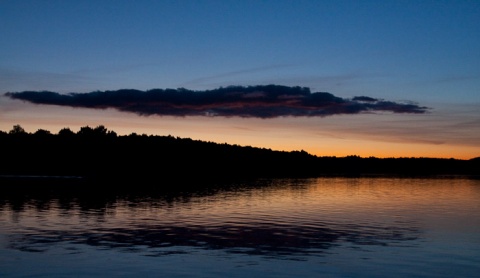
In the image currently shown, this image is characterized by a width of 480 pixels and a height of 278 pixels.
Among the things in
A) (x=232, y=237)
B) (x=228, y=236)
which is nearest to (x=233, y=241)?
(x=232, y=237)

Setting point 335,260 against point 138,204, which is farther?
point 138,204

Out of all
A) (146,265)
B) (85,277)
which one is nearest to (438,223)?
(146,265)

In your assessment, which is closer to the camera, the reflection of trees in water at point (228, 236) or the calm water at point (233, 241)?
the calm water at point (233, 241)

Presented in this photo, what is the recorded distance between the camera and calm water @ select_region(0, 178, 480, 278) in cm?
3150

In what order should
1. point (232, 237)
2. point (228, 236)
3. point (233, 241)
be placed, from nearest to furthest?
point (233, 241)
point (232, 237)
point (228, 236)

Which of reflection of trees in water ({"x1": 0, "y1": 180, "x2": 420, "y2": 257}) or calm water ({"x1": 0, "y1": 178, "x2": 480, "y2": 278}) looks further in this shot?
reflection of trees in water ({"x1": 0, "y1": 180, "x2": 420, "y2": 257})

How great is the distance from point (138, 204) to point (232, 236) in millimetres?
33952

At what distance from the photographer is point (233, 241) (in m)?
42.1

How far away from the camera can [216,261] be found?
33.6m

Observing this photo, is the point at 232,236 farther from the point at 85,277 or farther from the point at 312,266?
the point at 85,277

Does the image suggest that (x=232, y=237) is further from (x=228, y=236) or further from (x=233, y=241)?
(x=233, y=241)

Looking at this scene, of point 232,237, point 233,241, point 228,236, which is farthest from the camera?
point 228,236

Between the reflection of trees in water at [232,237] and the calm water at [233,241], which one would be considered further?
the reflection of trees in water at [232,237]

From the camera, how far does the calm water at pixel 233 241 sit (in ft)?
103
